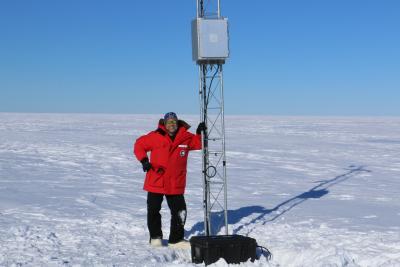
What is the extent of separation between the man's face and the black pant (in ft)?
2.45

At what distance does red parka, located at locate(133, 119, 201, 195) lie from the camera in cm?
587

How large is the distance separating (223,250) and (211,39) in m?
2.24

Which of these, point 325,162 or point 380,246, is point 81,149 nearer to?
point 325,162

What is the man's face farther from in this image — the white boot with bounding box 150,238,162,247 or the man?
the white boot with bounding box 150,238,162,247

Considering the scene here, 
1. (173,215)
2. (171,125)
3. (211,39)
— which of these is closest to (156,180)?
(173,215)

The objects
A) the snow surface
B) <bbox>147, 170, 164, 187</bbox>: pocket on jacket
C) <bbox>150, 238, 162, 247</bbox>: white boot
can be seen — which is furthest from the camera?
<bbox>150, 238, 162, 247</bbox>: white boot

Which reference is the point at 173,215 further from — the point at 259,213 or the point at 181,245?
the point at 259,213

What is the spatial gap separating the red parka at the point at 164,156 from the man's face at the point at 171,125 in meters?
0.07

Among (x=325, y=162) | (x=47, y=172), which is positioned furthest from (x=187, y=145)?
(x=325, y=162)

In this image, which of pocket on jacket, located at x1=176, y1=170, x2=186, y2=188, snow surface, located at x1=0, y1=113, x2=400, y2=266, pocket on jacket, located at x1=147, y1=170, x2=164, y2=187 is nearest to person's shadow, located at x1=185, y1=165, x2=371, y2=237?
snow surface, located at x1=0, y1=113, x2=400, y2=266

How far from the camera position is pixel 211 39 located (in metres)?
5.82

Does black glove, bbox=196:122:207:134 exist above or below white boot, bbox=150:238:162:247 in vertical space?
above

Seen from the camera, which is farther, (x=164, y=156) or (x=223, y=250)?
(x=164, y=156)

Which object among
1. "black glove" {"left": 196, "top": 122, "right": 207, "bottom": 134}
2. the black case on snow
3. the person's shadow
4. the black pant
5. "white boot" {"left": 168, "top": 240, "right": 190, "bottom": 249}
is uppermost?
"black glove" {"left": 196, "top": 122, "right": 207, "bottom": 134}
